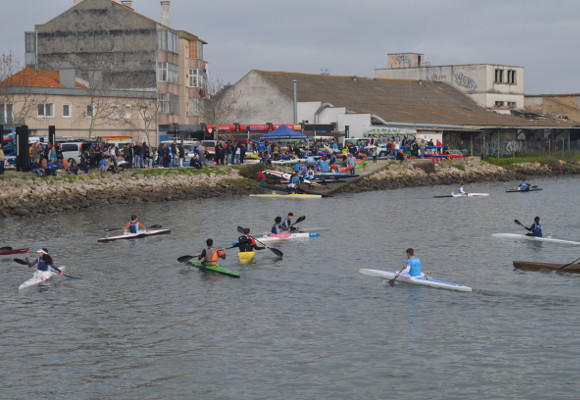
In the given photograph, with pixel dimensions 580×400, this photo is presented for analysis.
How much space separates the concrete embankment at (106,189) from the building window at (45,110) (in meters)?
17.9

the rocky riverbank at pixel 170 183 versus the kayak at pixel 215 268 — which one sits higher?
the rocky riverbank at pixel 170 183

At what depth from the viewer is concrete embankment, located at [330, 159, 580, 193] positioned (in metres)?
71.2

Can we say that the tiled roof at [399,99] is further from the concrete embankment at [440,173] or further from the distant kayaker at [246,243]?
the distant kayaker at [246,243]

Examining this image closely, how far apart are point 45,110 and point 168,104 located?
1579 centimetres

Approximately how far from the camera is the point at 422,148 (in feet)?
267

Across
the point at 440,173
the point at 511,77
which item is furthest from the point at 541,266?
the point at 511,77

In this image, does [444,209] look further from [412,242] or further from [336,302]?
[336,302]

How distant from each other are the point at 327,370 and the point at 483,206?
38934 mm

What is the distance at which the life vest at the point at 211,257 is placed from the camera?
105 ft

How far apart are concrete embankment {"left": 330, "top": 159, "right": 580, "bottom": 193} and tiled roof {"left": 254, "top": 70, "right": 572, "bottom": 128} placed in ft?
23.2

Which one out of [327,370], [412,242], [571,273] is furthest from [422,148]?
[327,370]

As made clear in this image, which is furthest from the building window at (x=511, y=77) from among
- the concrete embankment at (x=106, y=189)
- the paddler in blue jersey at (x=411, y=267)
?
the paddler in blue jersey at (x=411, y=267)

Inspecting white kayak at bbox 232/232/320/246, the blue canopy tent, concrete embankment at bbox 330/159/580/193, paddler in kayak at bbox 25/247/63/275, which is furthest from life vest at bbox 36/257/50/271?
the blue canopy tent

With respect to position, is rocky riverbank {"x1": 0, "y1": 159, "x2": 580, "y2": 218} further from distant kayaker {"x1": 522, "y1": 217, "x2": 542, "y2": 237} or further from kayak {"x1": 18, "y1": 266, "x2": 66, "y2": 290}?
distant kayaker {"x1": 522, "y1": 217, "x2": 542, "y2": 237}
